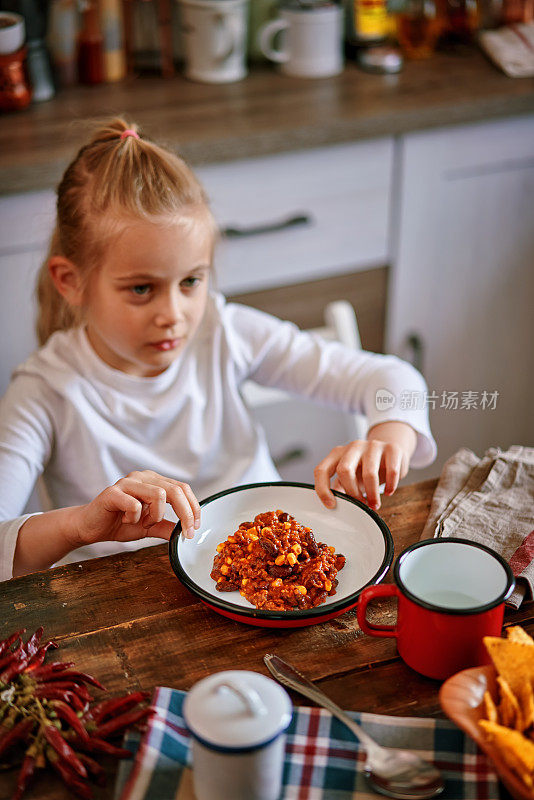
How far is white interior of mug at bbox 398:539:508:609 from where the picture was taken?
82 cm

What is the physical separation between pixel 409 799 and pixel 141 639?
29cm

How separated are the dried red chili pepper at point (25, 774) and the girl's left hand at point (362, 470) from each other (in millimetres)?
435

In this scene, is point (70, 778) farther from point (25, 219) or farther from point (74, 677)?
point (25, 219)

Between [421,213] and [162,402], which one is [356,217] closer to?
[421,213]

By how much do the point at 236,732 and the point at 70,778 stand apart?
169 mm

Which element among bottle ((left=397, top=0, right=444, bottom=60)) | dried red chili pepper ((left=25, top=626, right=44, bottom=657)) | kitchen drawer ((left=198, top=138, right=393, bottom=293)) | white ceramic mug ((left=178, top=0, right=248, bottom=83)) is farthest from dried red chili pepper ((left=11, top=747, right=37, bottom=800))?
bottle ((left=397, top=0, right=444, bottom=60))

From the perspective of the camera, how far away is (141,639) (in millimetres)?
845

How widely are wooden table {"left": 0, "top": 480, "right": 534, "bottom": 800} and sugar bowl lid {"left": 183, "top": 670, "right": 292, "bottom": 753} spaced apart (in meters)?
0.14

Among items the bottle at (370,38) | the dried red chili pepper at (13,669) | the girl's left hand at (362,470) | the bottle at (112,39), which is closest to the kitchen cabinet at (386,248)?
the bottle at (370,38)

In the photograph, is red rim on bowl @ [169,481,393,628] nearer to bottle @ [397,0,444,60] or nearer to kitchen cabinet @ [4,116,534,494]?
kitchen cabinet @ [4,116,534,494]

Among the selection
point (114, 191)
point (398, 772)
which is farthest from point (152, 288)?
point (398, 772)

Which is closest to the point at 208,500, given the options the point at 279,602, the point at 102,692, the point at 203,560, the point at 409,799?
the point at 203,560

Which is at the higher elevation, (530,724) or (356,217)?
(530,724)

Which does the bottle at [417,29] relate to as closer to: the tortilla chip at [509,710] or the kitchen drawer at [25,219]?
the kitchen drawer at [25,219]
